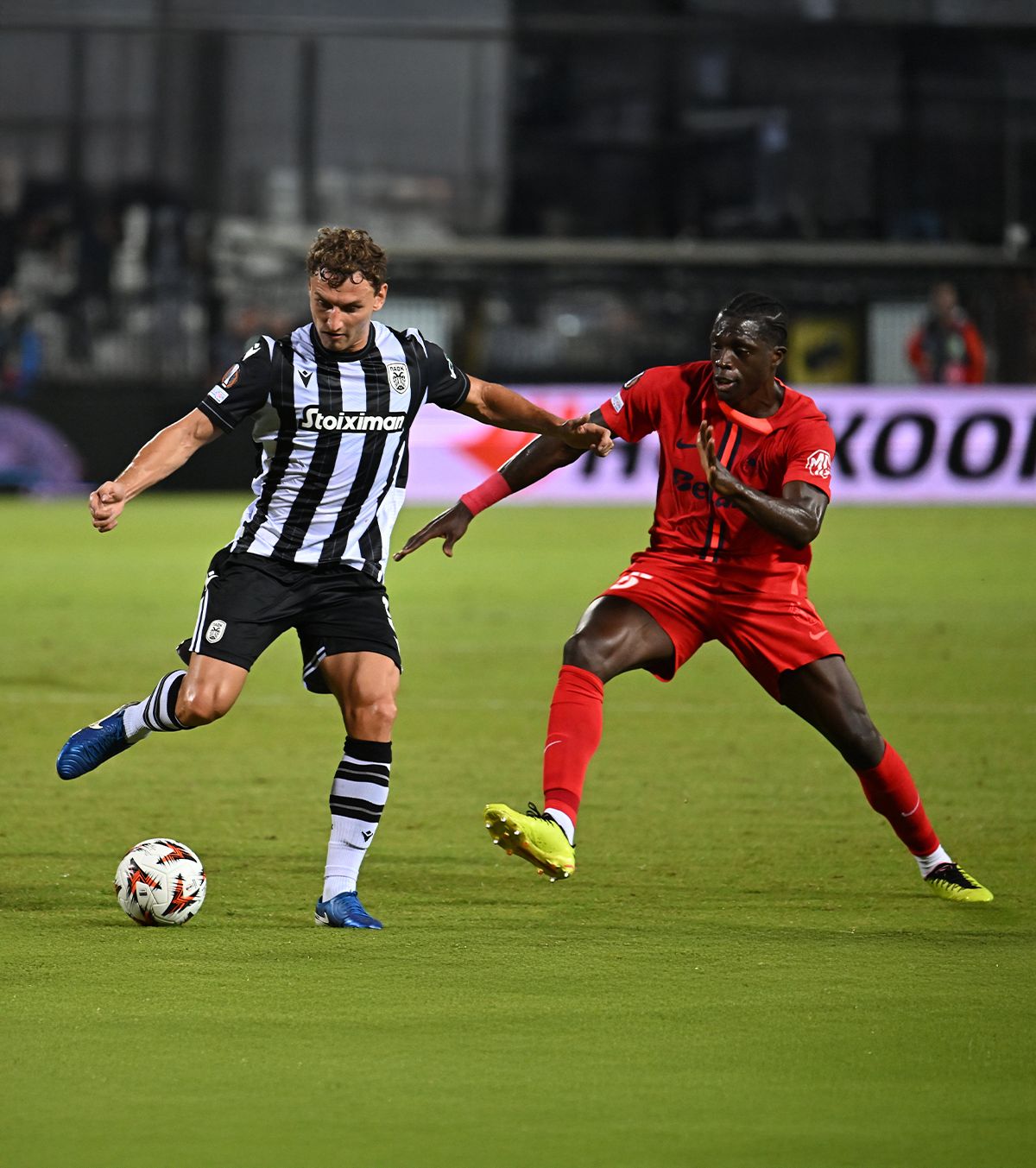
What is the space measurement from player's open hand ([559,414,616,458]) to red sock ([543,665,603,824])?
0.69m

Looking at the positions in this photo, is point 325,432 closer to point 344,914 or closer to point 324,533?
point 324,533

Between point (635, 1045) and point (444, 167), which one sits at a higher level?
point (444, 167)

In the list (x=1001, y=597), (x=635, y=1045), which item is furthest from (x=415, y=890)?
(x=1001, y=597)

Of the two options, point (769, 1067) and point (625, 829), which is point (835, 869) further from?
point (769, 1067)

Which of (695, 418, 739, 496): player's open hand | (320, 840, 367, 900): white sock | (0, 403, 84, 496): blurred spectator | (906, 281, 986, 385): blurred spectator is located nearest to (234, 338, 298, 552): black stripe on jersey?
(320, 840, 367, 900): white sock

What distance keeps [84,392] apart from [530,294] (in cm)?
612

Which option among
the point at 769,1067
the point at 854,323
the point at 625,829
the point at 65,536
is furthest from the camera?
the point at 854,323

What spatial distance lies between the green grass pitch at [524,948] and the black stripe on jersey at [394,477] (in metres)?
1.04

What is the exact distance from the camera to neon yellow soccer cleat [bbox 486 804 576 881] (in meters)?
5.48

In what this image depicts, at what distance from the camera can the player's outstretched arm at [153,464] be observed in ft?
19.2

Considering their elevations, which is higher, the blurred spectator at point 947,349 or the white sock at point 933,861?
the blurred spectator at point 947,349

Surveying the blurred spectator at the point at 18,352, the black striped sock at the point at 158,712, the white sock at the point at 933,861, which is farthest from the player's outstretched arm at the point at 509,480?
the blurred spectator at the point at 18,352

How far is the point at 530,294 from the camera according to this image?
90.1 feet

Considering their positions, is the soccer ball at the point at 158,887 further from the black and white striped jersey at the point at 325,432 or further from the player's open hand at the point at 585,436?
the player's open hand at the point at 585,436
